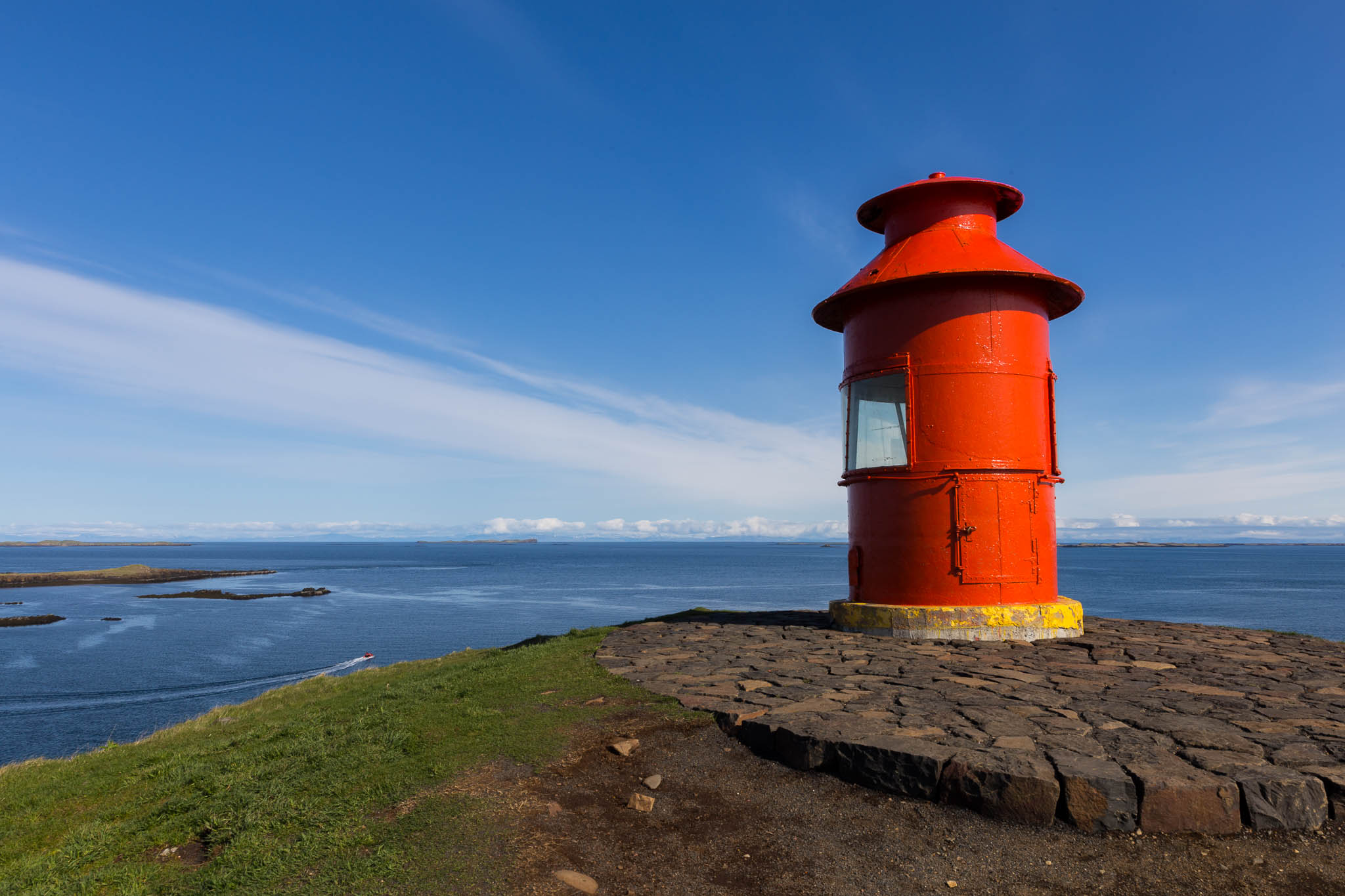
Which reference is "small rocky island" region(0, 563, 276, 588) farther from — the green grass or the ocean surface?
the green grass

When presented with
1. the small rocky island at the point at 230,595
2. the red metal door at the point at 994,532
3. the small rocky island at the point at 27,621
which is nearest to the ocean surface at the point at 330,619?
the small rocky island at the point at 27,621

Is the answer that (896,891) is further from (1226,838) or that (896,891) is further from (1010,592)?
(1010,592)

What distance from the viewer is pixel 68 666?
30141mm

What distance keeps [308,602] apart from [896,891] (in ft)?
200

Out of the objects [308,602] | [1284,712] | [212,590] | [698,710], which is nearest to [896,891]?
→ [698,710]

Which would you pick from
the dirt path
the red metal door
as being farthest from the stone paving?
the red metal door

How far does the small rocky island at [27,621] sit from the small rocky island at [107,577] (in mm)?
34160

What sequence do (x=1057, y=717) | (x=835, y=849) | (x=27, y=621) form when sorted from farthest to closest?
(x=27, y=621), (x=1057, y=717), (x=835, y=849)

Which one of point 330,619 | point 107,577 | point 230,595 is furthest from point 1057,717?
point 107,577

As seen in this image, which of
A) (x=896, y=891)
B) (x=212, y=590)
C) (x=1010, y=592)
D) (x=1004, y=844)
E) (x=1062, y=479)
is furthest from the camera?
(x=212, y=590)

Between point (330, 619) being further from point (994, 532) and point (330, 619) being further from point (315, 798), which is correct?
point (315, 798)

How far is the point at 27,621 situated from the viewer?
44.3 metres

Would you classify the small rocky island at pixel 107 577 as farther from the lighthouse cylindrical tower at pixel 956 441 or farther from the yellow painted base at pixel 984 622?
the yellow painted base at pixel 984 622

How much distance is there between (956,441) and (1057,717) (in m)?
4.62
